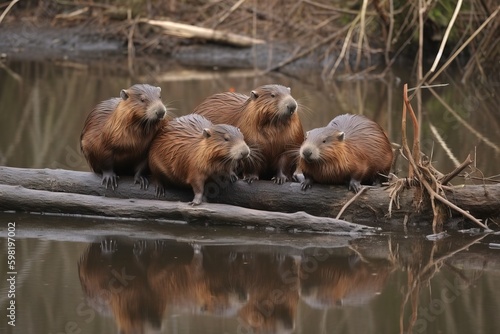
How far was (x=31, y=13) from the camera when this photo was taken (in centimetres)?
1853

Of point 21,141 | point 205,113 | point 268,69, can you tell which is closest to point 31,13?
point 268,69

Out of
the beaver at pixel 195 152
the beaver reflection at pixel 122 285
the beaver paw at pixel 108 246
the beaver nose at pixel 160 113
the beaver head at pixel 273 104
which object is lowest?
the beaver reflection at pixel 122 285

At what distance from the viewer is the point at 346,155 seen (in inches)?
243

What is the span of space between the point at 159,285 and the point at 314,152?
1527mm

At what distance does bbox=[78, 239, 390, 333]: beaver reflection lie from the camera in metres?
4.53

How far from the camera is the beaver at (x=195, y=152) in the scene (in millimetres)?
5988

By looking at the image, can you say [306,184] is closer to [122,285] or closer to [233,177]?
[233,177]

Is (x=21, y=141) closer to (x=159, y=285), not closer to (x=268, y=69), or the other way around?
(x=159, y=285)

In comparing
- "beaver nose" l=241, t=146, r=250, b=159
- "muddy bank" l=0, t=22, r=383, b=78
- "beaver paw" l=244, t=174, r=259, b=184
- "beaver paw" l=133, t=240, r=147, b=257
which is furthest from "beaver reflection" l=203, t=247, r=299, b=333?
"muddy bank" l=0, t=22, r=383, b=78

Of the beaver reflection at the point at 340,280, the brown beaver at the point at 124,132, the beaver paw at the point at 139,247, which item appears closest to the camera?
the beaver reflection at the point at 340,280

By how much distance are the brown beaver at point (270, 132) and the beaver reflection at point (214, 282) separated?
83 cm

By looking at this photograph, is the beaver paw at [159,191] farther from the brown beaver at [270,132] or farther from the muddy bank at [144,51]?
the muddy bank at [144,51]

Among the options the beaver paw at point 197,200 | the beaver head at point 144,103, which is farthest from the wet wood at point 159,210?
the beaver head at point 144,103

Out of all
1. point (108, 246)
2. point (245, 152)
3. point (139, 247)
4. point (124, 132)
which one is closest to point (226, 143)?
point (245, 152)
